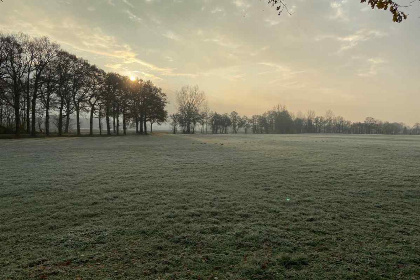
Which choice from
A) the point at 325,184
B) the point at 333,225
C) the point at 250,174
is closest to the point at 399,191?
the point at 325,184

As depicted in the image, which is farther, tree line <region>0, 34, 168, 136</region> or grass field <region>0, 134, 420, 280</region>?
tree line <region>0, 34, 168, 136</region>

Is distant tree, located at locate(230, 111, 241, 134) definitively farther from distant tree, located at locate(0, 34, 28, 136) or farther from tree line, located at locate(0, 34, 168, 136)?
distant tree, located at locate(0, 34, 28, 136)

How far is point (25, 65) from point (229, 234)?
59.3 m

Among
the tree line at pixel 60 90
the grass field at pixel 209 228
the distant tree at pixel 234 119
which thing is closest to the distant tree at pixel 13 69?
the tree line at pixel 60 90

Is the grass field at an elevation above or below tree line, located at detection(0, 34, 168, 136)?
below

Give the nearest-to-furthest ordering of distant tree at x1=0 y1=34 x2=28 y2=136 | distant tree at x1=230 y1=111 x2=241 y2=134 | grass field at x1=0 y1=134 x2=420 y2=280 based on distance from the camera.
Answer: grass field at x1=0 y1=134 x2=420 y2=280
distant tree at x1=0 y1=34 x2=28 y2=136
distant tree at x1=230 y1=111 x2=241 y2=134

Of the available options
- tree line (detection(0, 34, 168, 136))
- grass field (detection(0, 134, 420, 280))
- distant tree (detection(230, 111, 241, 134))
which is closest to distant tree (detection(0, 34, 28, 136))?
tree line (detection(0, 34, 168, 136))

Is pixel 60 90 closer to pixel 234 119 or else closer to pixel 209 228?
pixel 209 228

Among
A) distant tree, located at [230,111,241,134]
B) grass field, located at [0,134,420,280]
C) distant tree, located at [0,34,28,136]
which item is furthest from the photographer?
distant tree, located at [230,111,241,134]

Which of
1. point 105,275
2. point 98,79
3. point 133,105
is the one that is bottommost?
point 105,275

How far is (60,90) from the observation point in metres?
53.4

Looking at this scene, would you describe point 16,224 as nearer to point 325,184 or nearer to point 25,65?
point 325,184

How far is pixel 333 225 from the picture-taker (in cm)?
688

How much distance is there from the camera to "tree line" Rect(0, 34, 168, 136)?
4766 cm
